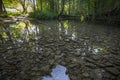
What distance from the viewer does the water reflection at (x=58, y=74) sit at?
3.00 meters

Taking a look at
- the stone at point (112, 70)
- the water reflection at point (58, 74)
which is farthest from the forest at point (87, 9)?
the water reflection at point (58, 74)

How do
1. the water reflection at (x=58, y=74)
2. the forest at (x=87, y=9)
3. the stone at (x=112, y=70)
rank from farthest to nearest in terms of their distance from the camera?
the forest at (x=87, y=9) → the stone at (x=112, y=70) → the water reflection at (x=58, y=74)

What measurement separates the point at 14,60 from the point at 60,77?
173 centimetres

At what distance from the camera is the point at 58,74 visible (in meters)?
3.20

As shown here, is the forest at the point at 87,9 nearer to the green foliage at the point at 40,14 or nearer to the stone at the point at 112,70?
the green foliage at the point at 40,14

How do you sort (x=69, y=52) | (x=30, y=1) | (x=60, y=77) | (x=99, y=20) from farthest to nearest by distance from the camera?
(x=30, y=1) < (x=99, y=20) < (x=69, y=52) < (x=60, y=77)

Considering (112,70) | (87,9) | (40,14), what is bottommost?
(112,70)

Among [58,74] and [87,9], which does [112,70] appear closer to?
[58,74]

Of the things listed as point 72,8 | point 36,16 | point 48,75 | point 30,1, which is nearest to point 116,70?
point 48,75

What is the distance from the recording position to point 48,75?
314 centimetres

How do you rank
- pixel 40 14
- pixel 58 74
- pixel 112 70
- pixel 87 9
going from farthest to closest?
1. pixel 87 9
2. pixel 40 14
3. pixel 112 70
4. pixel 58 74

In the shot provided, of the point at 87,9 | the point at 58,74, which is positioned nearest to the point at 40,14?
the point at 87,9

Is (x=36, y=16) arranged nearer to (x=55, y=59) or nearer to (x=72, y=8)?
(x=72, y=8)

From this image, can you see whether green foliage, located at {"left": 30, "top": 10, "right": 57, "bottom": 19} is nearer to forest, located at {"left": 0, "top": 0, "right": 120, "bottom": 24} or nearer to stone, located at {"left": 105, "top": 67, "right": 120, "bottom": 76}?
forest, located at {"left": 0, "top": 0, "right": 120, "bottom": 24}
